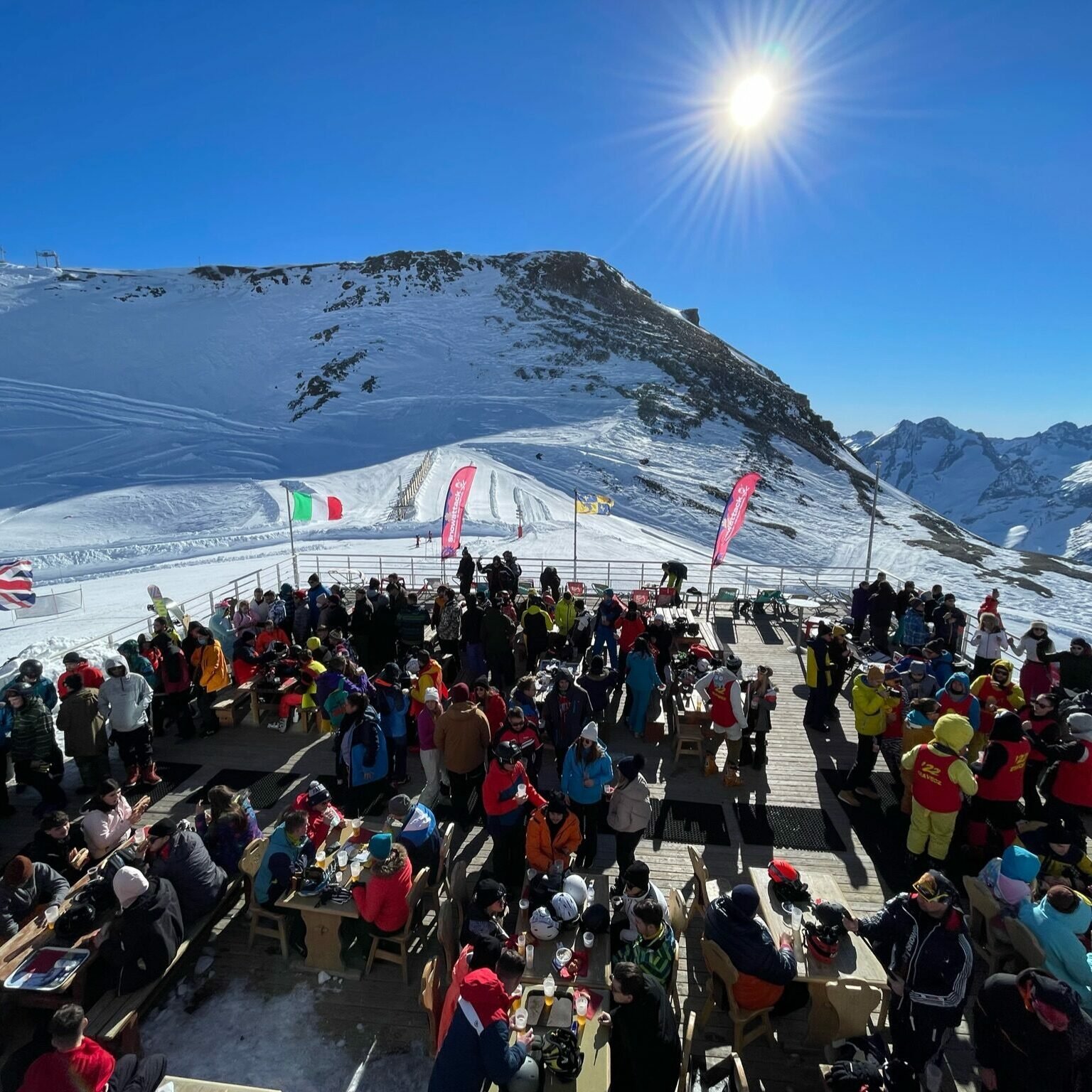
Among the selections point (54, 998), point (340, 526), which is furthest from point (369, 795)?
point (340, 526)

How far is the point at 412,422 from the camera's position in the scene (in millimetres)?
49938

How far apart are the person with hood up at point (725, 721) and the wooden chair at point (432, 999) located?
4429 millimetres

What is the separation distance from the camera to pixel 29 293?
3110 inches

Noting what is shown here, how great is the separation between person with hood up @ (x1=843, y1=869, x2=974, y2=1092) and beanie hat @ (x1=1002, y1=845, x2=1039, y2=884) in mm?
1332

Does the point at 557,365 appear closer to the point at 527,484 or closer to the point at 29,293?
the point at 527,484

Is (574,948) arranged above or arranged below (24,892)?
below

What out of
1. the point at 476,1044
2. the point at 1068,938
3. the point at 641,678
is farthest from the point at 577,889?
the point at 641,678

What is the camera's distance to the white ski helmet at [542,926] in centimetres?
429

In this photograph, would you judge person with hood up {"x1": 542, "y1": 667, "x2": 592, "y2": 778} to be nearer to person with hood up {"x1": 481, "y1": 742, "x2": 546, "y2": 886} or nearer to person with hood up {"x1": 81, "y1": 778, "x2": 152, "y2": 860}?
person with hood up {"x1": 481, "y1": 742, "x2": 546, "y2": 886}

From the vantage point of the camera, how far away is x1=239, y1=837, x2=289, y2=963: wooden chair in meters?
4.89

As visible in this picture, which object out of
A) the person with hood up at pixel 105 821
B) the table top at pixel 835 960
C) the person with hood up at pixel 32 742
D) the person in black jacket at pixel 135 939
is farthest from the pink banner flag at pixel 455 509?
the table top at pixel 835 960

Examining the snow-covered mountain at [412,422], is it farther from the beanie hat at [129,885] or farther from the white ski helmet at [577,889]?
the beanie hat at [129,885]

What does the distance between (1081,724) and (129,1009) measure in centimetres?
834

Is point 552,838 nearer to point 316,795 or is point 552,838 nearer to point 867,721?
point 316,795
